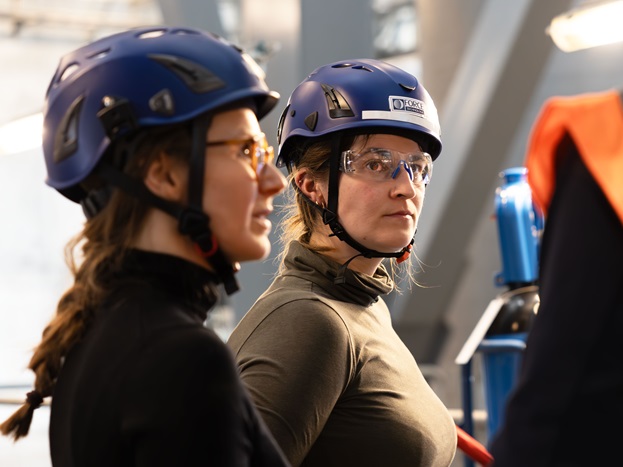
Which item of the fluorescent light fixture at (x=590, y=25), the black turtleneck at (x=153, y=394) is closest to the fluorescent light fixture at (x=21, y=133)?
the fluorescent light fixture at (x=590, y=25)

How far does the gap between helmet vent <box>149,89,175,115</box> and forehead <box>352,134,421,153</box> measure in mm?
818

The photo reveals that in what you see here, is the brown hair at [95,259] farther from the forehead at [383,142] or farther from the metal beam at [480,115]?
the metal beam at [480,115]

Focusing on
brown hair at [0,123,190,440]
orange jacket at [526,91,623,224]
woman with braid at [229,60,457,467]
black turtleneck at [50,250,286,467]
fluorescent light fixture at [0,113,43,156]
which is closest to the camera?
orange jacket at [526,91,623,224]

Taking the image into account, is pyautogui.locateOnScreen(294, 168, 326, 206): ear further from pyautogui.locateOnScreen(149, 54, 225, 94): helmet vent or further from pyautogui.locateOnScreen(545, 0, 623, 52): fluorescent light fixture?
pyautogui.locateOnScreen(545, 0, 623, 52): fluorescent light fixture

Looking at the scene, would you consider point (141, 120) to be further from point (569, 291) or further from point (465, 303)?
point (465, 303)

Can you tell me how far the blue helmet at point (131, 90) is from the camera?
1.25 meters

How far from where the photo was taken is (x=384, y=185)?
199 centimetres

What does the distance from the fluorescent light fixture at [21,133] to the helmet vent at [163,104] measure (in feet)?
13.9

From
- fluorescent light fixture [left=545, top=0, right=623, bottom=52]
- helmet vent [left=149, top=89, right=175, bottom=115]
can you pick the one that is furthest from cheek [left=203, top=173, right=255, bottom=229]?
fluorescent light fixture [left=545, top=0, right=623, bottom=52]

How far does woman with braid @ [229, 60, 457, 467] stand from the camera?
165cm

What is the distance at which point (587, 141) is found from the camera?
896 millimetres

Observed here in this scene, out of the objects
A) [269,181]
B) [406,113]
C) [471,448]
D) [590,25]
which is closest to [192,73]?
[269,181]

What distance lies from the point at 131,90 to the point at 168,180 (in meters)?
0.14

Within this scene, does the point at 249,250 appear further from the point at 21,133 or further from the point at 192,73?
the point at 21,133
